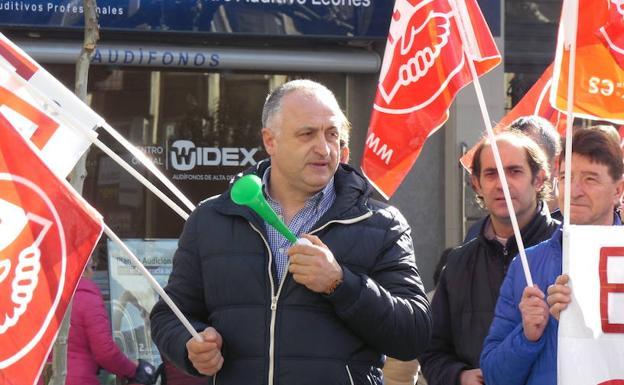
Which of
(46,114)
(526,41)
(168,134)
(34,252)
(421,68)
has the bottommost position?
(34,252)

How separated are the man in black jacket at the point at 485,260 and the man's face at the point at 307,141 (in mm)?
1024

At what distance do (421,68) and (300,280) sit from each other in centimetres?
214

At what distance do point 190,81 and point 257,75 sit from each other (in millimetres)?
517

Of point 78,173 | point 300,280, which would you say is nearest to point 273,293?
point 300,280

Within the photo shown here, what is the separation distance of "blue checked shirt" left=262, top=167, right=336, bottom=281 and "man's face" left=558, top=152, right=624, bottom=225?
82 centimetres

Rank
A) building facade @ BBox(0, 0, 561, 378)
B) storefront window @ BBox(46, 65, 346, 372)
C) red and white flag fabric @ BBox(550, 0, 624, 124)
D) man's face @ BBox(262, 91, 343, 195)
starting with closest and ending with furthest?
man's face @ BBox(262, 91, 343, 195) → red and white flag fabric @ BBox(550, 0, 624, 124) → building facade @ BBox(0, 0, 561, 378) → storefront window @ BBox(46, 65, 346, 372)

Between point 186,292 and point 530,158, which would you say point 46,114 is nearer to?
Answer: point 186,292

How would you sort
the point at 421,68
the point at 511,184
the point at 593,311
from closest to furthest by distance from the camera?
1. the point at 593,311
2. the point at 511,184
3. the point at 421,68

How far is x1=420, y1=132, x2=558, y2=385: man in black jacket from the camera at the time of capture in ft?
15.8

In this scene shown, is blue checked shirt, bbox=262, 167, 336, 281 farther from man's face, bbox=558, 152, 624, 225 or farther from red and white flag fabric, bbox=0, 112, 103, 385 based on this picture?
man's face, bbox=558, 152, 624, 225

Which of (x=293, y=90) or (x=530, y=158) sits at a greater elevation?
(x=293, y=90)

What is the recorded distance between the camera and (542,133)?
566 cm

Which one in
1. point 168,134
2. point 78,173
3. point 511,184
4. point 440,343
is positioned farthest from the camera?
point 168,134

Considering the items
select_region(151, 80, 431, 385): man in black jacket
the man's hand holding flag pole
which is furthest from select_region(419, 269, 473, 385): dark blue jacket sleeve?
the man's hand holding flag pole
